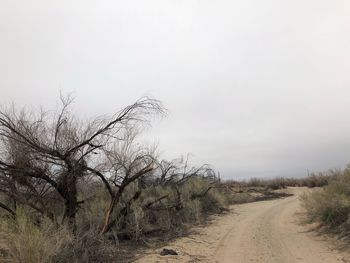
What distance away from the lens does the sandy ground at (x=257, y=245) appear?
11062 mm

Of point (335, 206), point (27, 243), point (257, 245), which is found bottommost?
point (257, 245)

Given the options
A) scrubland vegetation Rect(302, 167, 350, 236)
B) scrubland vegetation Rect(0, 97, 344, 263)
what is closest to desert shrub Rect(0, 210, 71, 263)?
scrubland vegetation Rect(0, 97, 344, 263)

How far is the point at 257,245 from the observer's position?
1282 cm

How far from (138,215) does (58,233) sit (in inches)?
175

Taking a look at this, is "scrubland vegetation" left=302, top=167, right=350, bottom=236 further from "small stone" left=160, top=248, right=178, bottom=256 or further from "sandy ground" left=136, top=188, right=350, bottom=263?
"small stone" left=160, top=248, right=178, bottom=256

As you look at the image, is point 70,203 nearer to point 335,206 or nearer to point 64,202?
point 64,202

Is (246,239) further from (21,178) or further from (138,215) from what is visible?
(21,178)

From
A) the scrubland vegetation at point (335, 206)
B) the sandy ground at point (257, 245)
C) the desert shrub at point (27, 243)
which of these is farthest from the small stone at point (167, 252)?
the scrubland vegetation at point (335, 206)

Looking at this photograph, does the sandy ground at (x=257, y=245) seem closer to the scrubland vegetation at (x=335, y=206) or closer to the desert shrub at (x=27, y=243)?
the scrubland vegetation at (x=335, y=206)

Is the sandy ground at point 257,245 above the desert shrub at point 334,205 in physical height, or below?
below

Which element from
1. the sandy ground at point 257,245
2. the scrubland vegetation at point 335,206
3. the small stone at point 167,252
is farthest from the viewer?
the scrubland vegetation at point 335,206

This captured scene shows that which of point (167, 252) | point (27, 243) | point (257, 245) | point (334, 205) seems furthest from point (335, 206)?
point (27, 243)

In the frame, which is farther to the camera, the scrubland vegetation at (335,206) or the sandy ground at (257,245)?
the scrubland vegetation at (335,206)

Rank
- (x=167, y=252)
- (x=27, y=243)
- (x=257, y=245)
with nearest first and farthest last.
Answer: (x=27, y=243), (x=167, y=252), (x=257, y=245)
